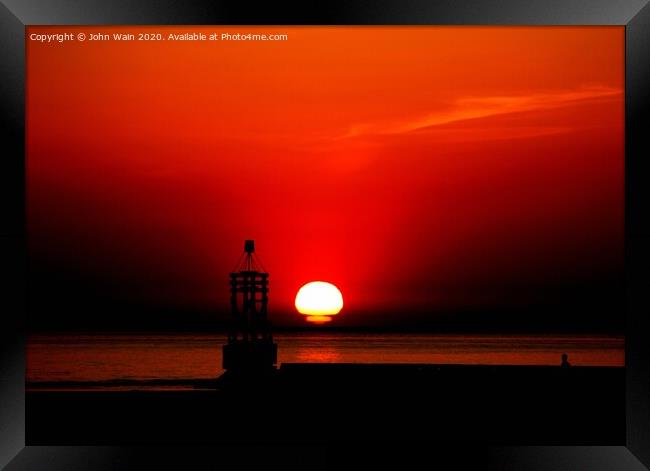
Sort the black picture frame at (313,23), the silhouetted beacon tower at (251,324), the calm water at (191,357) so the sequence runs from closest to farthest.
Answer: the black picture frame at (313,23)
the silhouetted beacon tower at (251,324)
the calm water at (191,357)

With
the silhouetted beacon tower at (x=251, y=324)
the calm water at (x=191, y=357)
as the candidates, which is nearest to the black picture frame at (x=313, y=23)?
the silhouetted beacon tower at (x=251, y=324)

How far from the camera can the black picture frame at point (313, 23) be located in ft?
14.3

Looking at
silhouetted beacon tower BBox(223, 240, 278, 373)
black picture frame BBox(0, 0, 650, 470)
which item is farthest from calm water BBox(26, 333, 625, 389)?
black picture frame BBox(0, 0, 650, 470)

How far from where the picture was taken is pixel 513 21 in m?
4.35

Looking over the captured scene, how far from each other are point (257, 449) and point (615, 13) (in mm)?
3288

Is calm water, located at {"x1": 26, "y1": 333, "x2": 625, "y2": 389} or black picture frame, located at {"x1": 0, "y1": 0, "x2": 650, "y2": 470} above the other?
black picture frame, located at {"x1": 0, "y1": 0, "x2": 650, "y2": 470}

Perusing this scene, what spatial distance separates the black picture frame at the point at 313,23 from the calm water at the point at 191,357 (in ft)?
56.6

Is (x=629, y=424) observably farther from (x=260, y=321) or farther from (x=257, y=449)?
(x=260, y=321)

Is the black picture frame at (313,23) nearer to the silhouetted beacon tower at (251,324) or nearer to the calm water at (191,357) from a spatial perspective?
the silhouetted beacon tower at (251,324)

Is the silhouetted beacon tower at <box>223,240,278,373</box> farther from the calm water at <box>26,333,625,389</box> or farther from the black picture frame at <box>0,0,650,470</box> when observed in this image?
the calm water at <box>26,333,625,389</box>

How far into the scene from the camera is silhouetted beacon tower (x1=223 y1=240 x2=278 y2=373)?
11375mm

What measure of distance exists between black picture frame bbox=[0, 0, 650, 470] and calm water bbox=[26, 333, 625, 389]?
56.6 feet

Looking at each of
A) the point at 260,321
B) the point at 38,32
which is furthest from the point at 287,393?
the point at 38,32

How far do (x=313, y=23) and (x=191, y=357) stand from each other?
90.3ft
